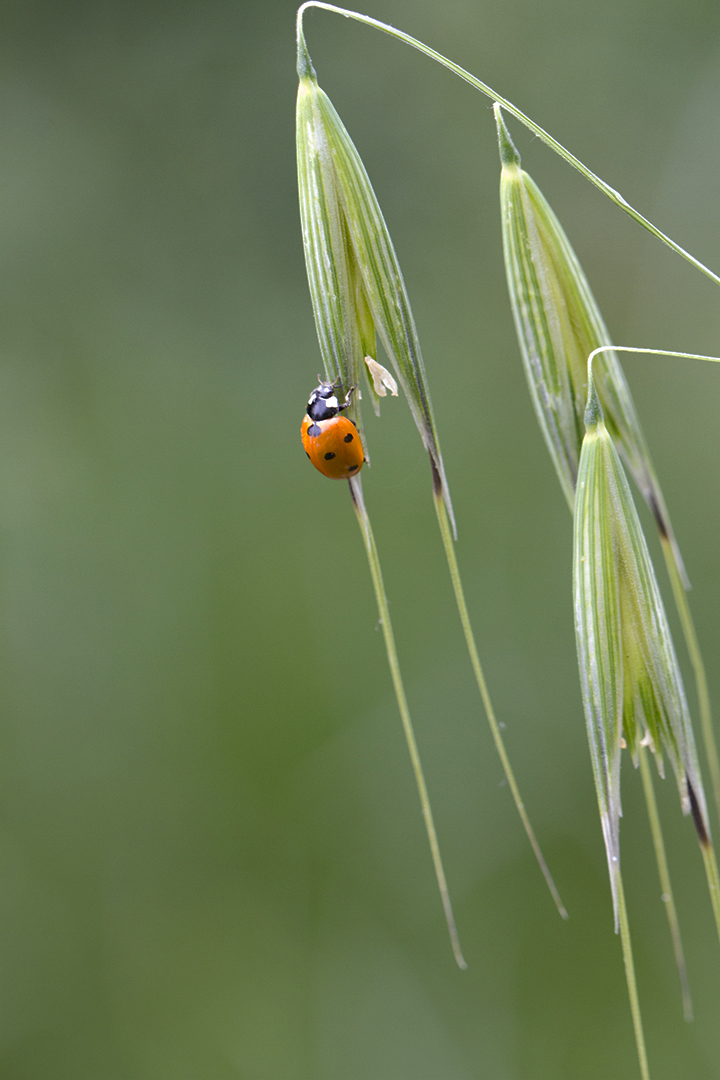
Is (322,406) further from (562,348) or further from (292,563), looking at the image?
(292,563)

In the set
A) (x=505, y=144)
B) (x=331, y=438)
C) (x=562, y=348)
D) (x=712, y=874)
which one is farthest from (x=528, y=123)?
(x=712, y=874)

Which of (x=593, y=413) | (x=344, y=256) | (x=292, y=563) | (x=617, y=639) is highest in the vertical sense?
(x=344, y=256)

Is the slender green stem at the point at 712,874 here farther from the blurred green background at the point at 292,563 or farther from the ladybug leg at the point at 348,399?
the blurred green background at the point at 292,563

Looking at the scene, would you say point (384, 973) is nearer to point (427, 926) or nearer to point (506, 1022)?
point (427, 926)

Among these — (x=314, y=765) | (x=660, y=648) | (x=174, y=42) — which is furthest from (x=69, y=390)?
(x=660, y=648)

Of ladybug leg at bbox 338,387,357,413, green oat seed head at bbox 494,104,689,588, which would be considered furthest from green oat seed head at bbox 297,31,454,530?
green oat seed head at bbox 494,104,689,588

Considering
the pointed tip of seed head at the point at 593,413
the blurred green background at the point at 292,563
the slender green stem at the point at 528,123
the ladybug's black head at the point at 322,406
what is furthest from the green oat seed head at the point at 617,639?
the blurred green background at the point at 292,563
